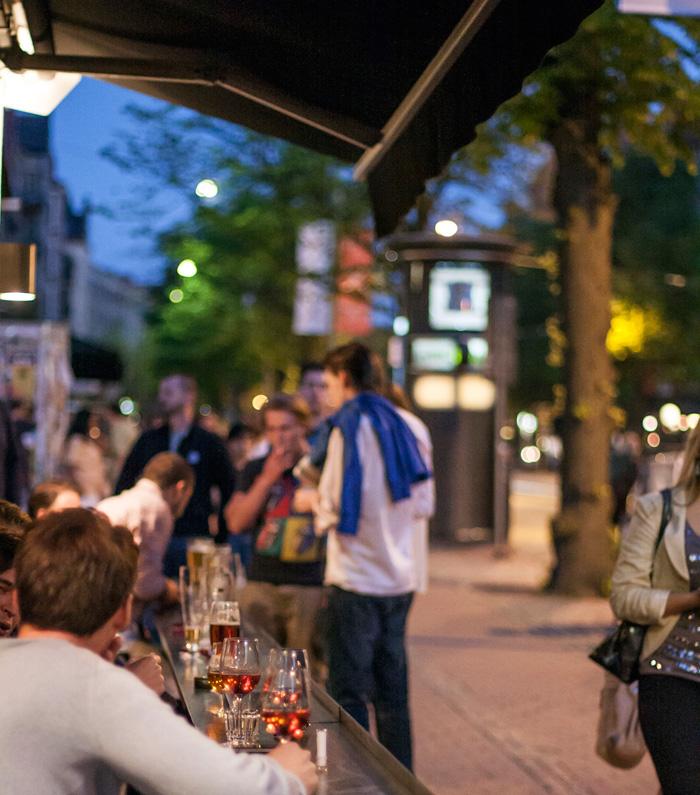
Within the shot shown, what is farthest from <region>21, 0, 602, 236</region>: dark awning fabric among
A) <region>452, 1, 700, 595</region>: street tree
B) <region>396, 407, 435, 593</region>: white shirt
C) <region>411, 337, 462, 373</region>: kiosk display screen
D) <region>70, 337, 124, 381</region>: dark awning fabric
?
<region>70, 337, 124, 381</region>: dark awning fabric

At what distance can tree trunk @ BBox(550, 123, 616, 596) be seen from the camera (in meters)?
15.6

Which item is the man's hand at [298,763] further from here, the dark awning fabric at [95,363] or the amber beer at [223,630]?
the dark awning fabric at [95,363]

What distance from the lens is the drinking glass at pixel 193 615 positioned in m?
5.35

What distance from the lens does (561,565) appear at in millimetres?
15789

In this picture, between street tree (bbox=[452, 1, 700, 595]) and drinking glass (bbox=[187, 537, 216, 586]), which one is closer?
drinking glass (bbox=[187, 537, 216, 586])

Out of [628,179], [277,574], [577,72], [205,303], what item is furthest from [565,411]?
[628,179]

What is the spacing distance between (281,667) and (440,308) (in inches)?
740

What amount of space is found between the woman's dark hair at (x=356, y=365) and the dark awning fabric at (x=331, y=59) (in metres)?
0.71

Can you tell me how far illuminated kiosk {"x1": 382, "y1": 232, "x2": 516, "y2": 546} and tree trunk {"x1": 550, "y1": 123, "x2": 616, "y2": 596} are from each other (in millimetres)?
6167

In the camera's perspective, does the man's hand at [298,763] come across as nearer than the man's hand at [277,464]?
Yes

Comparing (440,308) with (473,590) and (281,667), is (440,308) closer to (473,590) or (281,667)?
(473,590)

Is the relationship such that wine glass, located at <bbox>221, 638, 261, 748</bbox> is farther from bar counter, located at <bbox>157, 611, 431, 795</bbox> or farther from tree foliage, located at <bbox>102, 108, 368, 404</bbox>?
tree foliage, located at <bbox>102, 108, 368, 404</bbox>

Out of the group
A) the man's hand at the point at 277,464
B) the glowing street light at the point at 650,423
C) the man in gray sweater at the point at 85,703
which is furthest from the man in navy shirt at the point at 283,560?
the glowing street light at the point at 650,423

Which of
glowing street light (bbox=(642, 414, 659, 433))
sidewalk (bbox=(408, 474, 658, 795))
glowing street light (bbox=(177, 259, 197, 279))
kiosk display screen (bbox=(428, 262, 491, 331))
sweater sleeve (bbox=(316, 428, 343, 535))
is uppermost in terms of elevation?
glowing street light (bbox=(177, 259, 197, 279))
